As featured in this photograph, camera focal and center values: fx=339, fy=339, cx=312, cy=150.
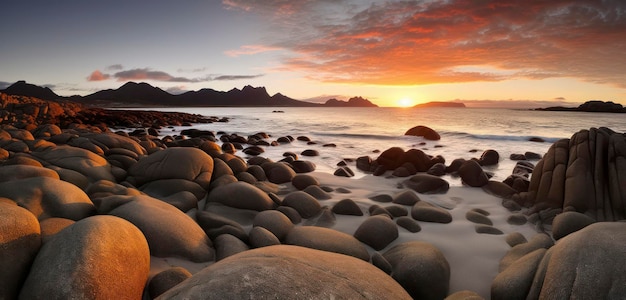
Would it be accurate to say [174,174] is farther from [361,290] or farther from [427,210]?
[361,290]

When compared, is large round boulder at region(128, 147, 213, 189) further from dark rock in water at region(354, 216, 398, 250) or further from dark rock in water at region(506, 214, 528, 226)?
dark rock in water at region(506, 214, 528, 226)

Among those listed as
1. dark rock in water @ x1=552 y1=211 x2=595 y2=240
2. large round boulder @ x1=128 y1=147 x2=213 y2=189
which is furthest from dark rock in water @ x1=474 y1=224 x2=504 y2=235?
large round boulder @ x1=128 y1=147 x2=213 y2=189

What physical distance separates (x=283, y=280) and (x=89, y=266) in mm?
1375

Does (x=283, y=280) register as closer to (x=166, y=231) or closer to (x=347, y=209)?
(x=166, y=231)

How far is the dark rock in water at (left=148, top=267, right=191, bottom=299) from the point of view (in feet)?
8.77

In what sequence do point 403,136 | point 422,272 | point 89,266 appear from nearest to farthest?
point 89,266, point 422,272, point 403,136

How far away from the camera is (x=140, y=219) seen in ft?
11.6

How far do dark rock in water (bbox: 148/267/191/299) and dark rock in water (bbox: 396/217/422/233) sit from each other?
3385 millimetres

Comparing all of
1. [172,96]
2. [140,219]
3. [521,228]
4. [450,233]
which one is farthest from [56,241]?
[172,96]

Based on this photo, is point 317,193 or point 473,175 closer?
point 317,193

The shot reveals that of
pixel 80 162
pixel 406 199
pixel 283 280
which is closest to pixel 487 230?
pixel 406 199

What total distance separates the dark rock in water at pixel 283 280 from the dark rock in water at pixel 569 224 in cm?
330

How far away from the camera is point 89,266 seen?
2.28 metres

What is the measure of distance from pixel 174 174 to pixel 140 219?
2814mm
